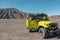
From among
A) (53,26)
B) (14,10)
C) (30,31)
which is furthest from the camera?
(14,10)

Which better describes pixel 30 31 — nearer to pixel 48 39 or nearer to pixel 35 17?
pixel 35 17

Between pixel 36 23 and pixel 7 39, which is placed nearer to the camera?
pixel 7 39

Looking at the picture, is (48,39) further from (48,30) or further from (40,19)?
(40,19)

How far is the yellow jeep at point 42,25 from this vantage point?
39.9 ft

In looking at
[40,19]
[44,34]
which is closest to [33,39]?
[44,34]

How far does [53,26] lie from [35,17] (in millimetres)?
2567

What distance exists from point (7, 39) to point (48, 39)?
326cm

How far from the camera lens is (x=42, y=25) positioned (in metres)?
12.7

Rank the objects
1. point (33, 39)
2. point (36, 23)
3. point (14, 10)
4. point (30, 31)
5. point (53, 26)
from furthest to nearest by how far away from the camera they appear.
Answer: point (14, 10) < point (30, 31) < point (36, 23) < point (53, 26) < point (33, 39)

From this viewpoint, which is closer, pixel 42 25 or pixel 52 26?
pixel 52 26

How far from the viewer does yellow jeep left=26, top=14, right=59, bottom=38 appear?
39.9 feet

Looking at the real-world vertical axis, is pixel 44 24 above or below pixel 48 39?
above

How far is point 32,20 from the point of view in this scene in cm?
1434

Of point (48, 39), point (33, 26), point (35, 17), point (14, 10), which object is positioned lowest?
point (48, 39)
